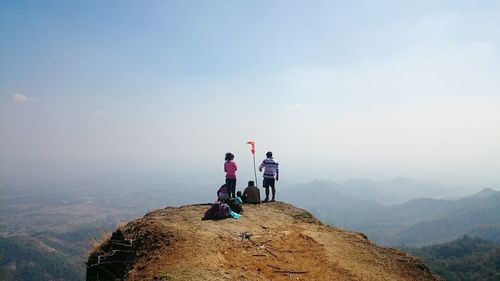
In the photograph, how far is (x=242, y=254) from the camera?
386 inches

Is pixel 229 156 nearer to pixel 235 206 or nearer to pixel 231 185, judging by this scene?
pixel 231 185

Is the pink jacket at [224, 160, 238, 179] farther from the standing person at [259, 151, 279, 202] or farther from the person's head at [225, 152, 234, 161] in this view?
the standing person at [259, 151, 279, 202]

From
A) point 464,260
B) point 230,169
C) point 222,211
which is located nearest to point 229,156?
point 230,169

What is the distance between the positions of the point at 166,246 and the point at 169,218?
381 cm

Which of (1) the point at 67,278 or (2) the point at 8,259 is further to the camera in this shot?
(2) the point at 8,259

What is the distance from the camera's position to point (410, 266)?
10.7 m

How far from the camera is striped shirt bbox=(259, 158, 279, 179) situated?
19281mm

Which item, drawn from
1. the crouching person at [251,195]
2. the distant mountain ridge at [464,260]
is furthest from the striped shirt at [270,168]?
the distant mountain ridge at [464,260]

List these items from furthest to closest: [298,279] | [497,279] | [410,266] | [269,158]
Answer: [497,279] < [269,158] < [410,266] < [298,279]

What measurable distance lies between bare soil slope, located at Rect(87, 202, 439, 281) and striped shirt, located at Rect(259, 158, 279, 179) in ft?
17.0

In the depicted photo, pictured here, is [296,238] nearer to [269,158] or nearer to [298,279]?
[298,279]

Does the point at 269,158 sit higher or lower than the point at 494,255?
higher

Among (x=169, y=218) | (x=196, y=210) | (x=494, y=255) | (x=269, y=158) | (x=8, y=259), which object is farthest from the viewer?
(x=8, y=259)

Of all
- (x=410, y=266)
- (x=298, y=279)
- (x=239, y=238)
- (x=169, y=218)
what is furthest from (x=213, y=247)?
(x=410, y=266)
